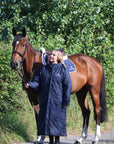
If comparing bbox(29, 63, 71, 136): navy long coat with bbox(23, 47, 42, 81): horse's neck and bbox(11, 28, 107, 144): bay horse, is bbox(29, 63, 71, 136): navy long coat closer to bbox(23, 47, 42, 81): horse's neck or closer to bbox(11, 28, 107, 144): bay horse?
bbox(11, 28, 107, 144): bay horse

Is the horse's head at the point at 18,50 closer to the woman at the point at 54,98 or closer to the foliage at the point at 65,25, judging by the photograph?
the woman at the point at 54,98

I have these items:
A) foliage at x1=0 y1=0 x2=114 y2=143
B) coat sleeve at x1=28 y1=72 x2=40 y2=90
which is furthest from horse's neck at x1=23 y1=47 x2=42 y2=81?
foliage at x1=0 y1=0 x2=114 y2=143

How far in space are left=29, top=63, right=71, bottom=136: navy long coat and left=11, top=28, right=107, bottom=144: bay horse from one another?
1080 mm

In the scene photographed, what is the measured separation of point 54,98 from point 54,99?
0.02m

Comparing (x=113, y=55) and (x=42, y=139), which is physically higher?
(x=113, y=55)

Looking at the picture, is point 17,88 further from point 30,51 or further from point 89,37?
point 89,37

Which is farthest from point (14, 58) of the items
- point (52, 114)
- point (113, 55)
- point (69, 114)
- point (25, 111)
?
point (113, 55)

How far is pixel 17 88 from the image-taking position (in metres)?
8.17

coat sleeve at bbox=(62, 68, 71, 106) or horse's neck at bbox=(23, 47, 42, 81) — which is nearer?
coat sleeve at bbox=(62, 68, 71, 106)

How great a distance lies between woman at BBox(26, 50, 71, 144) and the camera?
493 cm

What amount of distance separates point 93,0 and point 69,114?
5.59 meters

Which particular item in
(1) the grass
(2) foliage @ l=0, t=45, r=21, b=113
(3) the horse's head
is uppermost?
(3) the horse's head

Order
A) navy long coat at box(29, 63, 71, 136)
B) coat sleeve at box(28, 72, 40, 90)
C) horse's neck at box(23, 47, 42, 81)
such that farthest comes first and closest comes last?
horse's neck at box(23, 47, 42, 81), coat sleeve at box(28, 72, 40, 90), navy long coat at box(29, 63, 71, 136)

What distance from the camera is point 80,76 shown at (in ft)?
22.5
